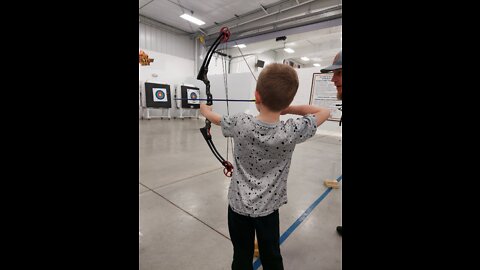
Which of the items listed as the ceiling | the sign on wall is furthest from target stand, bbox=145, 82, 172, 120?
the sign on wall

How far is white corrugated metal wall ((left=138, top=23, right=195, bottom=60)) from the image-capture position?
22.8ft

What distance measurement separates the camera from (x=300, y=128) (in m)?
0.66

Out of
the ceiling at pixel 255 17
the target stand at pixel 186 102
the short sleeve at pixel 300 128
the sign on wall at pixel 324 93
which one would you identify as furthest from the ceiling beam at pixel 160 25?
the short sleeve at pixel 300 128

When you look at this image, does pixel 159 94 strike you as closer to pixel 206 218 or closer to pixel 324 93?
pixel 324 93

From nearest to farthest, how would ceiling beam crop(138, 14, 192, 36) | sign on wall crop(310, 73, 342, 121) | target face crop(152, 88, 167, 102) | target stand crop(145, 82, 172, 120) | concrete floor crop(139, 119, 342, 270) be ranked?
1. concrete floor crop(139, 119, 342, 270)
2. sign on wall crop(310, 73, 342, 121)
3. ceiling beam crop(138, 14, 192, 36)
4. target stand crop(145, 82, 172, 120)
5. target face crop(152, 88, 167, 102)

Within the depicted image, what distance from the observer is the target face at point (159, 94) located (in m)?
7.07

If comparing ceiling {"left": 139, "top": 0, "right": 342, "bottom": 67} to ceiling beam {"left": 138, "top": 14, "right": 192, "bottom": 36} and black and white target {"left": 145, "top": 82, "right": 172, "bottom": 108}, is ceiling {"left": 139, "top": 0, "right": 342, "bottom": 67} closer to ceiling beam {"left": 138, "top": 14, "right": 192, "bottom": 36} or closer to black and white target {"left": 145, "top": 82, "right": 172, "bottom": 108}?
ceiling beam {"left": 138, "top": 14, "right": 192, "bottom": 36}

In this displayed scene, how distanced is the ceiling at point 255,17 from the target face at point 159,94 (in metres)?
2.01

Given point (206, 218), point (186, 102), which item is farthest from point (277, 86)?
point (186, 102)

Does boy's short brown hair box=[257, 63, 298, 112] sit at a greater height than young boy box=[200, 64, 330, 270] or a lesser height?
greater

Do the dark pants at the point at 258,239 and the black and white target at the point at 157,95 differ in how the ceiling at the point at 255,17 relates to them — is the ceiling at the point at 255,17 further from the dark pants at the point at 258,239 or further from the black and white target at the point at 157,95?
the dark pants at the point at 258,239
